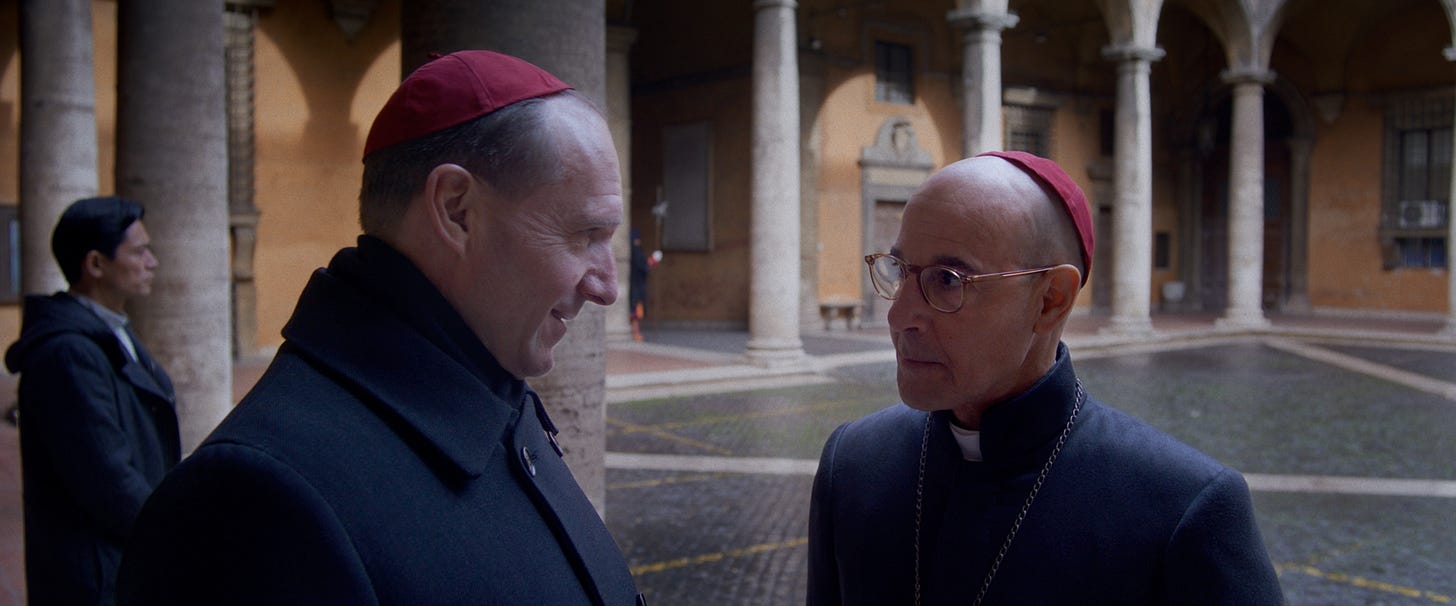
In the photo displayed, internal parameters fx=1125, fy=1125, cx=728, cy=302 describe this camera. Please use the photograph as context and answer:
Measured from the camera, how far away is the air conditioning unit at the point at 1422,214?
22531 mm

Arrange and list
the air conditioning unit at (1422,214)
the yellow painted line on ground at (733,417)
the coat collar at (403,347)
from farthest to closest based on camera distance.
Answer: the air conditioning unit at (1422,214) → the yellow painted line on ground at (733,417) → the coat collar at (403,347)

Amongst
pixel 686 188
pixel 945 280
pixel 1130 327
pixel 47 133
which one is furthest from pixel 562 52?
pixel 1130 327

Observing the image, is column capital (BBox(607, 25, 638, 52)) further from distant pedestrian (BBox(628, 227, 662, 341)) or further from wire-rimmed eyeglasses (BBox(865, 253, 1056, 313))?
wire-rimmed eyeglasses (BBox(865, 253, 1056, 313))

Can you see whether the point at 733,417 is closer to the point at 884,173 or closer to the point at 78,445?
the point at 78,445

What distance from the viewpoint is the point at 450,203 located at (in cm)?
125

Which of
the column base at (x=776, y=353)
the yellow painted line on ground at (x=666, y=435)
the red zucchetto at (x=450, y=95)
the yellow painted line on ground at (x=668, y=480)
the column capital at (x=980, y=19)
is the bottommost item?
the yellow painted line on ground at (x=668, y=480)

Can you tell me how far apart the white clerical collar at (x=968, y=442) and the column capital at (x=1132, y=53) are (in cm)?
1811

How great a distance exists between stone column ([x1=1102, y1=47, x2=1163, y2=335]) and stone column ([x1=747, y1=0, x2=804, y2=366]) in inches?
295

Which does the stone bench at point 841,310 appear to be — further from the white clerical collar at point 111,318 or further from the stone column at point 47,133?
the white clerical collar at point 111,318

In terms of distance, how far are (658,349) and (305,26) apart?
599cm

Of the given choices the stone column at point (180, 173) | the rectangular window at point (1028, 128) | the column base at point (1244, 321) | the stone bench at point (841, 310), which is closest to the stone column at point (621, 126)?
the stone bench at point (841, 310)

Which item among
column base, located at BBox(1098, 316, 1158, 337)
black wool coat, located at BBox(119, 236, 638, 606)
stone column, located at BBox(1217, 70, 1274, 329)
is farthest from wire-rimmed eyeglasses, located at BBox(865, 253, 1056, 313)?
stone column, located at BBox(1217, 70, 1274, 329)

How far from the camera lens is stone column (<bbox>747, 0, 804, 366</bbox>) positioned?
13.4 m

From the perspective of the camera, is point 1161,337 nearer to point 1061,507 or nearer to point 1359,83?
point 1359,83
